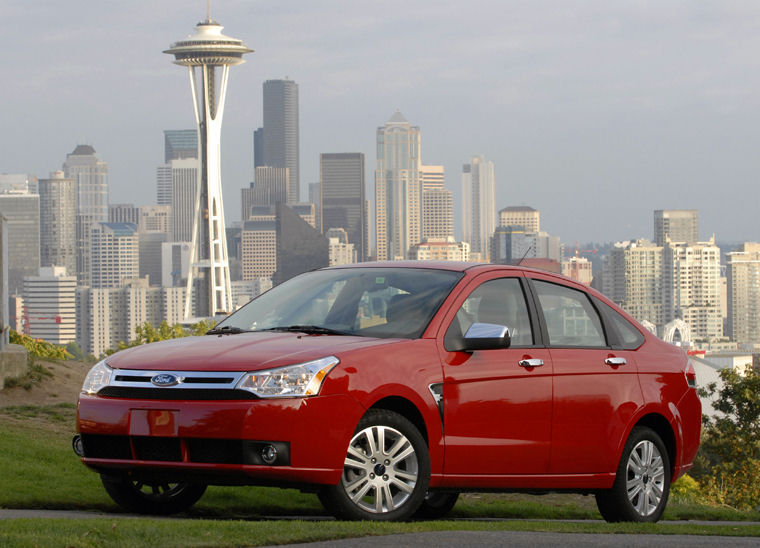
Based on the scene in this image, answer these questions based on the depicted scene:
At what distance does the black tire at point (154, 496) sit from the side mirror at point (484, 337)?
78.2 inches

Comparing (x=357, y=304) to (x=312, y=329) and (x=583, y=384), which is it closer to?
(x=312, y=329)

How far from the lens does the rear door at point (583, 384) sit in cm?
830

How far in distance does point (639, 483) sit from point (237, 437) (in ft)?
9.99

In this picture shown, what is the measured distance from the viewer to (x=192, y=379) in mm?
7070

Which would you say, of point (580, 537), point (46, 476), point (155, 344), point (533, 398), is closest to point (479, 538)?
point (580, 537)

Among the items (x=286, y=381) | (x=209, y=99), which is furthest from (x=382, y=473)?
(x=209, y=99)

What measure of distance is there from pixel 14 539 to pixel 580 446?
3.59m

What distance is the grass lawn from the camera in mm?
6445

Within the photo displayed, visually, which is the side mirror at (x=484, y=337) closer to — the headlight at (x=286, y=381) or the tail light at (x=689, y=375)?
the headlight at (x=286, y=381)

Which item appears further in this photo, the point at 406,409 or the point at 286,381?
the point at 406,409

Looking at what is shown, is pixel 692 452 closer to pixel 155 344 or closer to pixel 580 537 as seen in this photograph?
pixel 580 537

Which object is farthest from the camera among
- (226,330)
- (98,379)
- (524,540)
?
(226,330)

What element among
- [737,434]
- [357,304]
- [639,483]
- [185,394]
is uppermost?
[357,304]

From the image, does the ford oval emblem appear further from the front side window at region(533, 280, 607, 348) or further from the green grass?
the front side window at region(533, 280, 607, 348)
